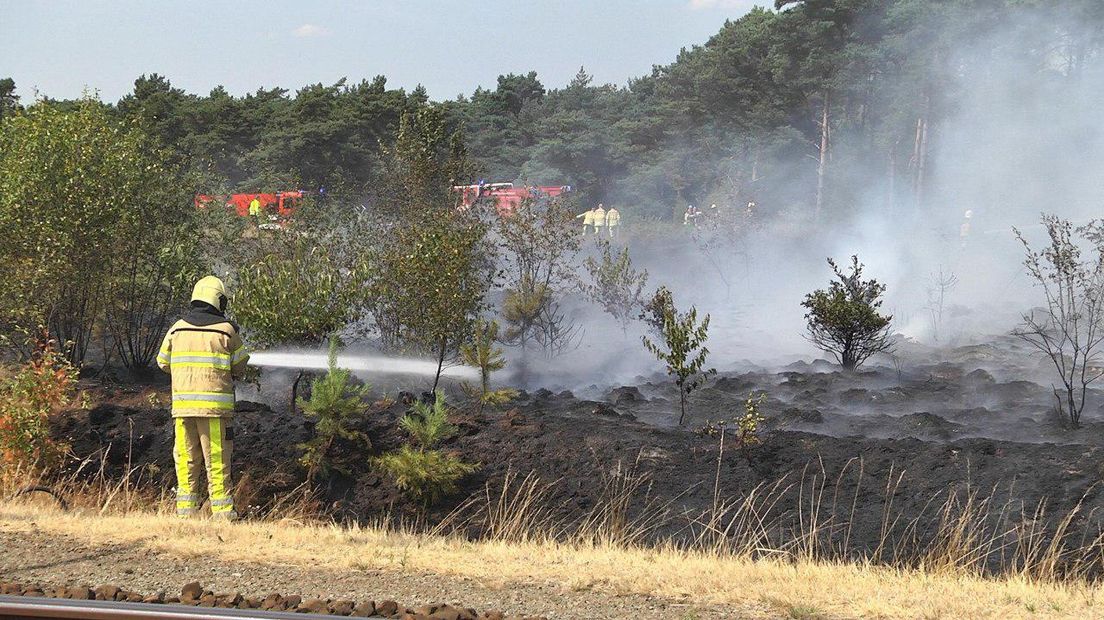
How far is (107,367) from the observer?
15.0m

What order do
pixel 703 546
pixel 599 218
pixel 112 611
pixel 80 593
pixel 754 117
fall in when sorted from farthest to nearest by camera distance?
pixel 754 117 → pixel 599 218 → pixel 703 546 → pixel 80 593 → pixel 112 611

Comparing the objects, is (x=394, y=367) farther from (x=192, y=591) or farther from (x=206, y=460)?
(x=192, y=591)

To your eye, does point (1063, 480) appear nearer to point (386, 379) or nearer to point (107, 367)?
point (386, 379)

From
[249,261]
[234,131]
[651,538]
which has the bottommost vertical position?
[651,538]

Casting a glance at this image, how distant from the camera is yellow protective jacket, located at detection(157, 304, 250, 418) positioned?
327 inches

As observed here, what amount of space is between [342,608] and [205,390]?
306 centimetres

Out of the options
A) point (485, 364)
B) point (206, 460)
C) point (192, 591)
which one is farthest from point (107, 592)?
point (485, 364)

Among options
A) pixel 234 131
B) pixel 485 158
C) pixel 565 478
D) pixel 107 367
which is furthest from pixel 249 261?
pixel 485 158

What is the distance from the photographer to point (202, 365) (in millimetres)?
8289

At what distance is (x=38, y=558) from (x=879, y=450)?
6.15 meters

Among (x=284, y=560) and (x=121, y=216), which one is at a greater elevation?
(x=121, y=216)

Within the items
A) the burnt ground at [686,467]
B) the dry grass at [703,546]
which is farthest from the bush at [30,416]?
the burnt ground at [686,467]

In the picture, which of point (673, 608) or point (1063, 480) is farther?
point (1063, 480)

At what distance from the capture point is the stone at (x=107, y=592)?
19.2 ft
